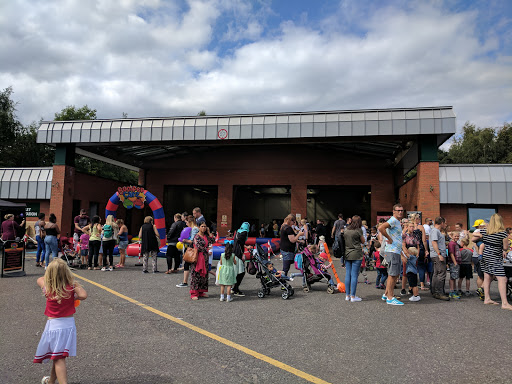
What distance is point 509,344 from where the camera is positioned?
4.92 metres

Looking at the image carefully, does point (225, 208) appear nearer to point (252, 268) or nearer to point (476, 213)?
point (476, 213)

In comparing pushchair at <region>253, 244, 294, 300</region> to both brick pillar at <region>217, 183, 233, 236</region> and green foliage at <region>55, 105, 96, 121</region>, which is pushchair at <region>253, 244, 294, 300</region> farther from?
green foliage at <region>55, 105, 96, 121</region>

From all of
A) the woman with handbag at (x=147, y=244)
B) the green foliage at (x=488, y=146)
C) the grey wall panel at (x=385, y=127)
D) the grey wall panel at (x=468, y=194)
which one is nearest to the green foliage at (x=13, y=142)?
the woman with handbag at (x=147, y=244)

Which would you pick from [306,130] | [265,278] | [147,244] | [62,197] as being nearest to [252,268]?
[265,278]

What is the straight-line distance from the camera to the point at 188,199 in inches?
1300

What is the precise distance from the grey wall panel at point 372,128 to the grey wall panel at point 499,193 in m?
5.31

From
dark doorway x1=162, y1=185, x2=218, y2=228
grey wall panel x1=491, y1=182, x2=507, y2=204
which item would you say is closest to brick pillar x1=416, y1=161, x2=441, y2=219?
grey wall panel x1=491, y1=182, x2=507, y2=204

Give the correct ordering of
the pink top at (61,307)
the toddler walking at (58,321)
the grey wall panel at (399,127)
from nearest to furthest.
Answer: the toddler walking at (58,321) < the pink top at (61,307) < the grey wall panel at (399,127)

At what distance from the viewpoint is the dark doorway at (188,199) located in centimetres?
2827

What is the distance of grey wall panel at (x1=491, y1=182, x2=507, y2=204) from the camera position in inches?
610

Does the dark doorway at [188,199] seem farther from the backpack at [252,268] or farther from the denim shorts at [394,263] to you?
the denim shorts at [394,263]

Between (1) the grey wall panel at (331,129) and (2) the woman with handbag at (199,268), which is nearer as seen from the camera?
(2) the woman with handbag at (199,268)

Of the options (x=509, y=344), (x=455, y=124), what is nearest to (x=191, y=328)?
(x=509, y=344)

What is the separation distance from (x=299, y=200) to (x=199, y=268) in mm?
15906
